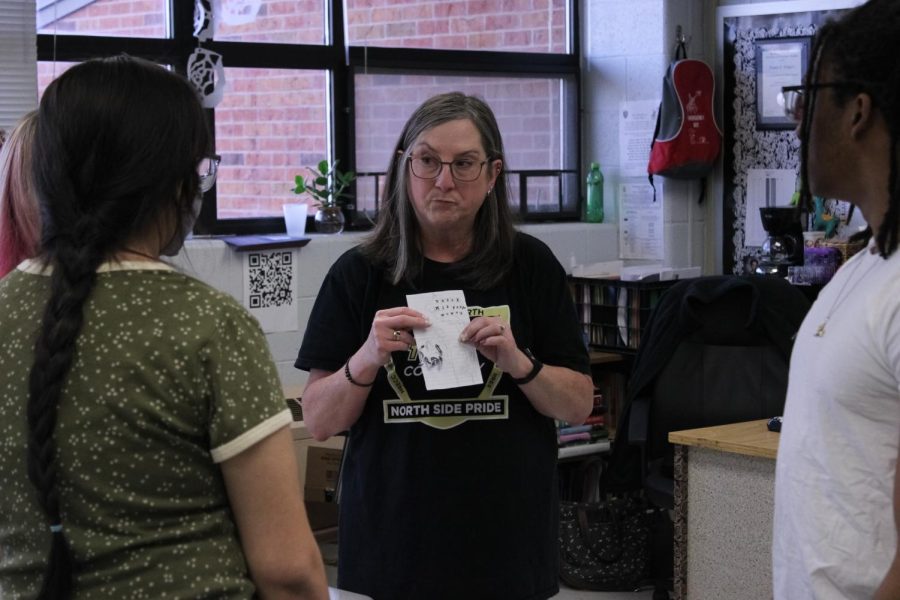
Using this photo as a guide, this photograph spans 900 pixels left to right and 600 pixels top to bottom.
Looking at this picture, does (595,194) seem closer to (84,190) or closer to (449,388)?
(449,388)

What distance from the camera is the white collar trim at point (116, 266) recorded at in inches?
48.1

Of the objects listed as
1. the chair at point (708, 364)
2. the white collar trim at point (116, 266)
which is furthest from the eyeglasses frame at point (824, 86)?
the chair at point (708, 364)

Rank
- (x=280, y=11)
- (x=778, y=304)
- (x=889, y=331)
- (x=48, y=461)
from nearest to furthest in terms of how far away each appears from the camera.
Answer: (x=48, y=461) < (x=889, y=331) < (x=778, y=304) < (x=280, y=11)

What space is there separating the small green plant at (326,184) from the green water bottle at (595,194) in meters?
1.20

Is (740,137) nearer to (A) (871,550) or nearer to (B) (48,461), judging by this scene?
(A) (871,550)

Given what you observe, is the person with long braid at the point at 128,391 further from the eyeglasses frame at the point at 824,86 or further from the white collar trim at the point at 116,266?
the eyeglasses frame at the point at 824,86

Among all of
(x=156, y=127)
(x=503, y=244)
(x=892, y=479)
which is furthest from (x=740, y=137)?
(x=156, y=127)

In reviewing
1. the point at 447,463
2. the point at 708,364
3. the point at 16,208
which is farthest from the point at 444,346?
the point at 708,364

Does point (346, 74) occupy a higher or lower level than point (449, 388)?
higher

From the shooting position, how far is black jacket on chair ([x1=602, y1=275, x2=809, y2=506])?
3.90 m

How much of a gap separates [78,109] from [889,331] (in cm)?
92

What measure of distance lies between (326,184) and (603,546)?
1.76 m

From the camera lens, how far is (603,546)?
4160mm

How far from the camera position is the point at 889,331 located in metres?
1.33
